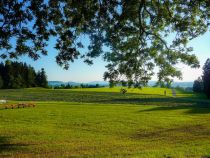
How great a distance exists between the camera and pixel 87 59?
18.9 metres

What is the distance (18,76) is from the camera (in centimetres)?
12175

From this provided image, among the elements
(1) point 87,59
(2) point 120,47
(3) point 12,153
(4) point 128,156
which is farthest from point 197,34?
(3) point 12,153

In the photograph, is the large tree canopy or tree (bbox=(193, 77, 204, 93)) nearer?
the large tree canopy

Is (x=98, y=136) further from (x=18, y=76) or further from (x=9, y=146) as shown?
(x=18, y=76)

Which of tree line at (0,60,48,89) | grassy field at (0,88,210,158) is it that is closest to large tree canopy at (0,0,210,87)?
grassy field at (0,88,210,158)

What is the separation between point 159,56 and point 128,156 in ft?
23.9

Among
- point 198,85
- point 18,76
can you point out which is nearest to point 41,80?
point 18,76

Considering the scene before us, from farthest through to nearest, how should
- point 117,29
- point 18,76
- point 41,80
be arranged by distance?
point 41,80 → point 18,76 → point 117,29

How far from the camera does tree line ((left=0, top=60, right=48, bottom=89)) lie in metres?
117

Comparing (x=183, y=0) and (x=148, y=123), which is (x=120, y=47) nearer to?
(x=183, y=0)

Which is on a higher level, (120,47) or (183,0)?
(183,0)

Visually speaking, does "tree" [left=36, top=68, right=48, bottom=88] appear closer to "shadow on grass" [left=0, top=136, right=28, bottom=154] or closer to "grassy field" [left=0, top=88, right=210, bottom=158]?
"grassy field" [left=0, top=88, right=210, bottom=158]

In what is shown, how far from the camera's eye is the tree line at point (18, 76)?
117m

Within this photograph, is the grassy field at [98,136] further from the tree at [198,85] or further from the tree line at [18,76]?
the tree at [198,85]
